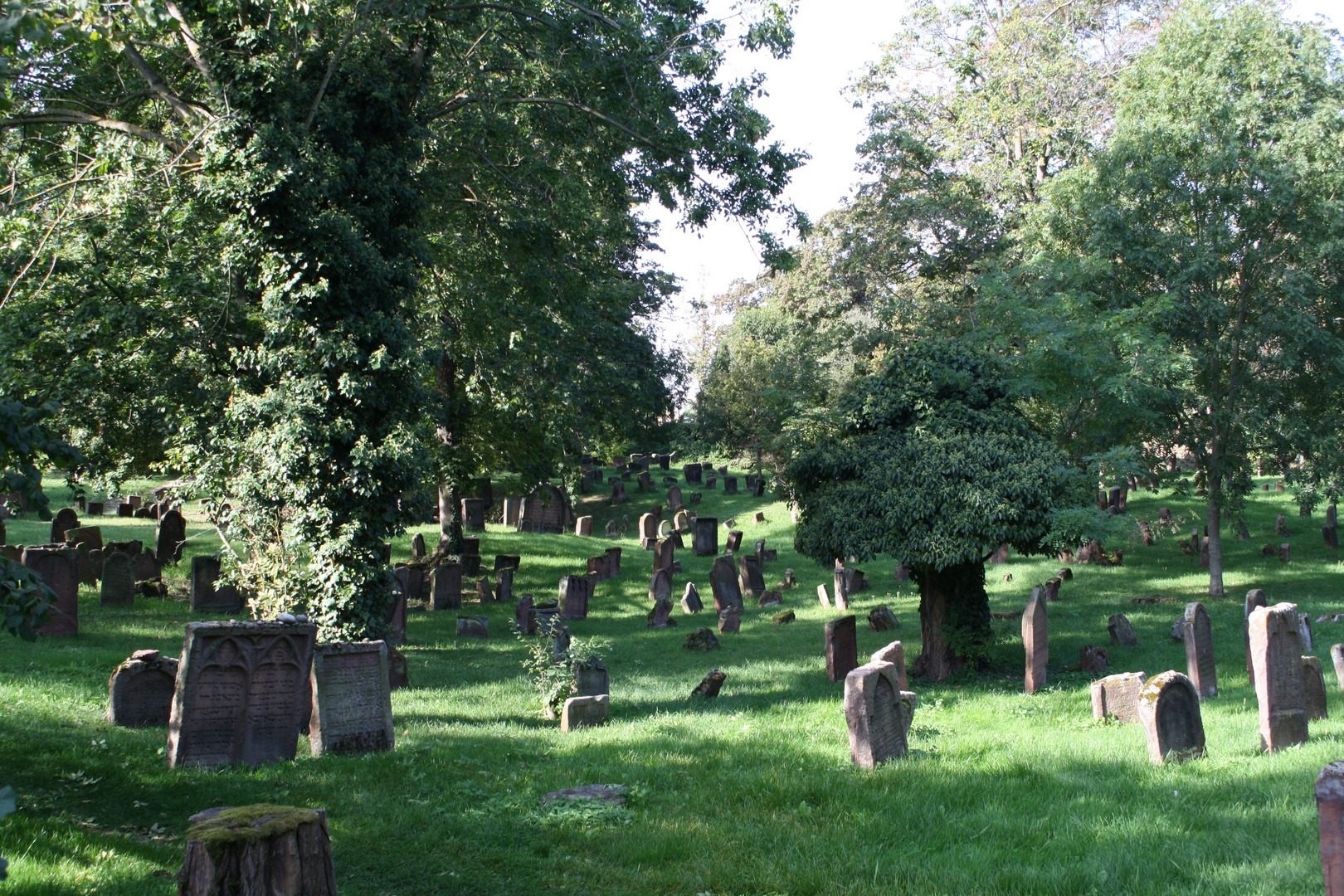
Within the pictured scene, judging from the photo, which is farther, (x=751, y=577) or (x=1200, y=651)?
(x=751, y=577)

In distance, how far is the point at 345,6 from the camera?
13547 mm

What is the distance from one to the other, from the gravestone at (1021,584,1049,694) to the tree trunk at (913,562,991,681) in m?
1.27

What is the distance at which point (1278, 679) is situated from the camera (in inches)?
299

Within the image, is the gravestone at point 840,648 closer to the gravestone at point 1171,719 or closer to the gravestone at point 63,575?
the gravestone at point 1171,719

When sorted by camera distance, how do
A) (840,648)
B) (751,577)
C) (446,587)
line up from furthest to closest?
(751,577), (446,587), (840,648)

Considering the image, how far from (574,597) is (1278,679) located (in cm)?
1431

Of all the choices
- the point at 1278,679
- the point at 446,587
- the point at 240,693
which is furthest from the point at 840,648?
the point at 446,587

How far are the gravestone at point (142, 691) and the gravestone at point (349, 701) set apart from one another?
1490 mm

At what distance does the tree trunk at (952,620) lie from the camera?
44.3 feet

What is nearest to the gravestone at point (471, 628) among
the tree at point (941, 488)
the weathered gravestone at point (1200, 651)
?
the tree at point (941, 488)

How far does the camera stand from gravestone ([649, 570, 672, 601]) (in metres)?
21.7

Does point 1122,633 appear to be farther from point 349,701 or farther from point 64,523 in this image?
point 64,523

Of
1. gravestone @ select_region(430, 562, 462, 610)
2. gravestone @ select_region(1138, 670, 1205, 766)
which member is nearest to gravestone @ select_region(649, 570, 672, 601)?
gravestone @ select_region(430, 562, 462, 610)

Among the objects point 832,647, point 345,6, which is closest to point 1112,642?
point 832,647
